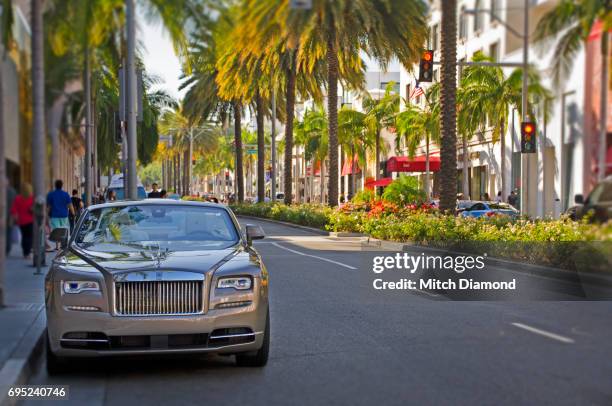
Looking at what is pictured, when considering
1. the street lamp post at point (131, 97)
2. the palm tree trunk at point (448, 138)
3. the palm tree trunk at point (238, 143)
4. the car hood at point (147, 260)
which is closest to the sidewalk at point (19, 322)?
the car hood at point (147, 260)

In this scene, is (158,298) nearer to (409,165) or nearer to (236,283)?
(236,283)

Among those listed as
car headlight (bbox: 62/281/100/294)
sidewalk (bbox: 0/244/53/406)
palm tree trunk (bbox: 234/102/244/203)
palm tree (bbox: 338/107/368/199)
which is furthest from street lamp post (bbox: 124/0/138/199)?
palm tree (bbox: 338/107/368/199)

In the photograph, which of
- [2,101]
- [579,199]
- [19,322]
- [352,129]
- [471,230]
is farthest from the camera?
[352,129]

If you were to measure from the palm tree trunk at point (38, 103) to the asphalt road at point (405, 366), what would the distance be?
8.71 ft

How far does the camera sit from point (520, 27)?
2121 millimetres

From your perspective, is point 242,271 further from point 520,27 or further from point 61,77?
point 520,27

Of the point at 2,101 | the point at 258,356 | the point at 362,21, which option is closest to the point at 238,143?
the point at 258,356

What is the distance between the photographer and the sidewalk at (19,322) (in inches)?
185

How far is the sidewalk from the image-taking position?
4703mm

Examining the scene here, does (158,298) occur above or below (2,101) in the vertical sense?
below

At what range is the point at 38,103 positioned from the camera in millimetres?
3359

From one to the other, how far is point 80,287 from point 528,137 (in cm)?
507

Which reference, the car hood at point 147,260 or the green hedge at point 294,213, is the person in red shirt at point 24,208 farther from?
the green hedge at point 294,213

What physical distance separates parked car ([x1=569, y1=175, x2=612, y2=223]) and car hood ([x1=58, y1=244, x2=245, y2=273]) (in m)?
5.21
